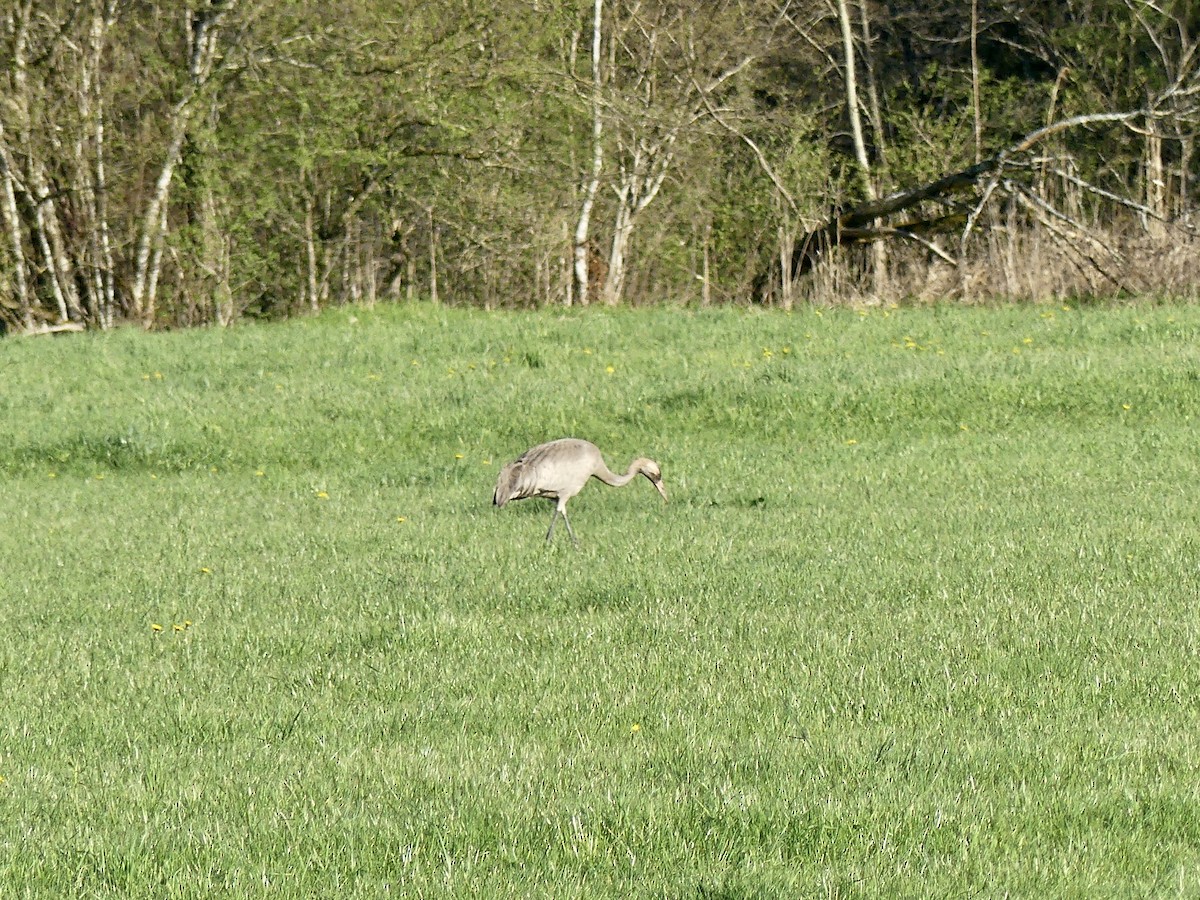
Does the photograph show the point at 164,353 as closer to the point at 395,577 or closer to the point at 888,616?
the point at 395,577

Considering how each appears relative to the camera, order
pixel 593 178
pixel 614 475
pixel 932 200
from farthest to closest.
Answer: pixel 593 178
pixel 932 200
pixel 614 475

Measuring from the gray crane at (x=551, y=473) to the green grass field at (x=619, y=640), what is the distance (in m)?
0.35

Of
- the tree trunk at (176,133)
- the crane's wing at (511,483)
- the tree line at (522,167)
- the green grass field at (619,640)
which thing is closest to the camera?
the green grass field at (619,640)

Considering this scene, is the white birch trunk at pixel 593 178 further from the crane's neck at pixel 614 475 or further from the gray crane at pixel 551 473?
the gray crane at pixel 551 473

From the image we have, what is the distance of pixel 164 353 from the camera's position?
19.8 meters

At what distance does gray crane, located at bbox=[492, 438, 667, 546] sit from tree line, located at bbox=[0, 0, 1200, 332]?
12636 mm

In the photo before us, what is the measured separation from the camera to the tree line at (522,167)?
23.3 meters

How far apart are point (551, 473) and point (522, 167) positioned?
654 inches

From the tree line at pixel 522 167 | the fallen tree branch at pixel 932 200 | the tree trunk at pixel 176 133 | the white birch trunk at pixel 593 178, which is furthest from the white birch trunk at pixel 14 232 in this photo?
the fallen tree branch at pixel 932 200

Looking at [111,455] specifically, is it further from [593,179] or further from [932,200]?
[932,200]

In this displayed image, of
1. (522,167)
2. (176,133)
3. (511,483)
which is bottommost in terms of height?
(511,483)

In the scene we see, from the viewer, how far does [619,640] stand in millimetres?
7594

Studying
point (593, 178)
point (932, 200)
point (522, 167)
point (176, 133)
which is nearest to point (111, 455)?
point (176, 133)

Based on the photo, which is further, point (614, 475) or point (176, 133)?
point (176, 133)
